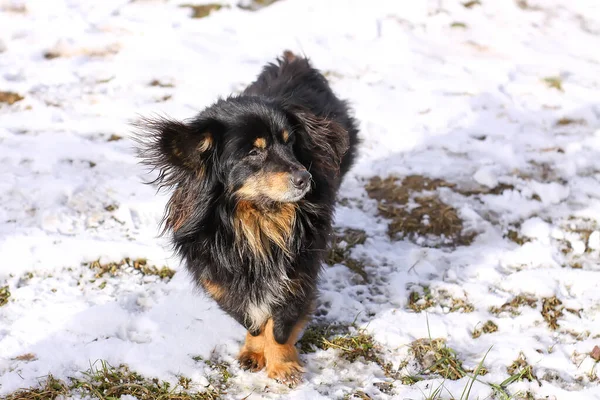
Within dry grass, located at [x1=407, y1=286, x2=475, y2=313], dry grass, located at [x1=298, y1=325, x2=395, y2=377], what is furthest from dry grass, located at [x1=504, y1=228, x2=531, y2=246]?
dry grass, located at [x1=298, y1=325, x2=395, y2=377]

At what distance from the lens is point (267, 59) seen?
7207 millimetres

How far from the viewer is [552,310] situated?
3.81 meters

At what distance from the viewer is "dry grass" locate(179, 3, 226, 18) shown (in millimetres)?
8086

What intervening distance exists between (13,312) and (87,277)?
517 millimetres

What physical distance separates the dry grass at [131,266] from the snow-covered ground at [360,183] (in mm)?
56

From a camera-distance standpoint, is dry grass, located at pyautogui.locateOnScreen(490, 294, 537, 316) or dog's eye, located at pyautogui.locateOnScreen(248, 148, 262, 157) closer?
dog's eye, located at pyautogui.locateOnScreen(248, 148, 262, 157)

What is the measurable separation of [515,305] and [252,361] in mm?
1741

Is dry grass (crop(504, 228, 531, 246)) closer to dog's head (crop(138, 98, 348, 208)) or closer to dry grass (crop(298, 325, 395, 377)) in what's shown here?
dry grass (crop(298, 325, 395, 377))

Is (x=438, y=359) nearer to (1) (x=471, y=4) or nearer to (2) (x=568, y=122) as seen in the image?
(2) (x=568, y=122)

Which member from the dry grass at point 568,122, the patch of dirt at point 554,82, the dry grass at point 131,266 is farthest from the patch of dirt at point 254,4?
the dry grass at point 131,266

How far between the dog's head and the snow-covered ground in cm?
109

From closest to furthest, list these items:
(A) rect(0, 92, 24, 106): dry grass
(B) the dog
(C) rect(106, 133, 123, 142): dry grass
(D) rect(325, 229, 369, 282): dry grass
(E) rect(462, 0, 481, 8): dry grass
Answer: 1. (B) the dog
2. (D) rect(325, 229, 369, 282): dry grass
3. (C) rect(106, 133, 123, 142): dry grass
4. (A) rect(0, 92, 24, 106): dry grass
5. (E) rect(462, 0, 481, 8): dry grass

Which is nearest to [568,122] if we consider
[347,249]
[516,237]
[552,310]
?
[516,237]

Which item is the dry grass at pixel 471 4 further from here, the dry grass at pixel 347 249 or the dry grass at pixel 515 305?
the dry grass at pixel 515 305
